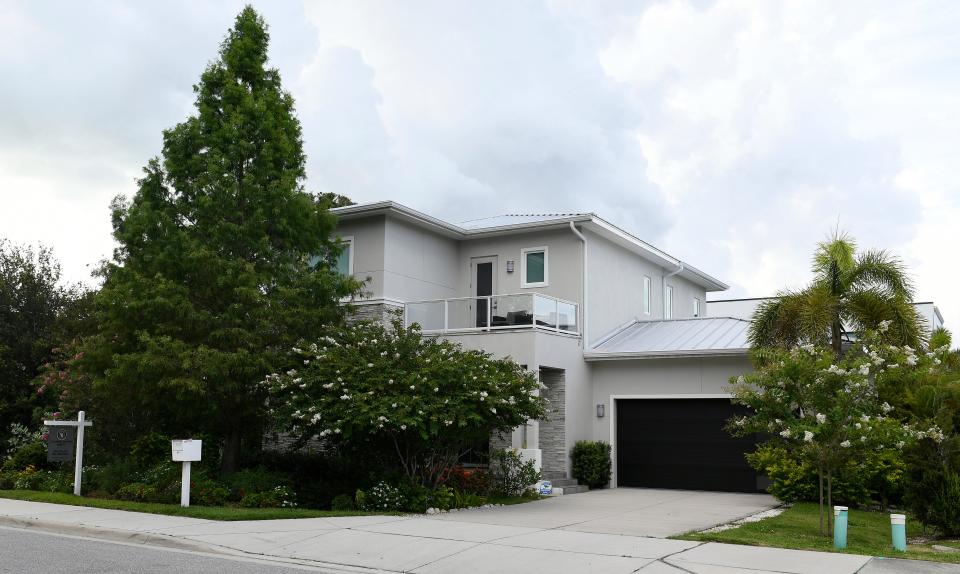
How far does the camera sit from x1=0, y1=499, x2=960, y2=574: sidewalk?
999 centimetres

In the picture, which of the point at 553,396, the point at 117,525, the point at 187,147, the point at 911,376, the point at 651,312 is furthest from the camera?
the point at 651,312

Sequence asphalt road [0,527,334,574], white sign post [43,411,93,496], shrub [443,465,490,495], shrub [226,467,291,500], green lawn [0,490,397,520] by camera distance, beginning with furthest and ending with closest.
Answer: shrub [443,465,490,495]
white sign post [43,411,93,496]
shrub [226,467,291,500]
green lawn [0,490,397,520]
asphalt road [0,527,334,574]

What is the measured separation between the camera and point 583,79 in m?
19.3

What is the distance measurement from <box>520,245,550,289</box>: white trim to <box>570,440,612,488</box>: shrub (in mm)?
4391

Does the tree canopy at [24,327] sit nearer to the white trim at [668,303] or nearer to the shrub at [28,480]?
the shrub at [28,480]

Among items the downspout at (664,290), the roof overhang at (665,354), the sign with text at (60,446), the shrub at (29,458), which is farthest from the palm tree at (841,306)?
the shrub at (29,458)

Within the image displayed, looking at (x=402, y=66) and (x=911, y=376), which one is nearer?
(x=911, y=376)

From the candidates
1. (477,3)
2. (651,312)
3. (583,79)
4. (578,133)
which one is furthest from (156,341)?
(651,312)

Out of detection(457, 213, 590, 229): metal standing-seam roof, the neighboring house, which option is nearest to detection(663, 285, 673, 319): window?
the neighboring house

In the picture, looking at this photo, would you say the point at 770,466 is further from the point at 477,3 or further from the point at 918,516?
the point at 477,3

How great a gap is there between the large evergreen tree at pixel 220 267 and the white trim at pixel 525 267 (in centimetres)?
596

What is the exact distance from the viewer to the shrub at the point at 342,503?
1569cm

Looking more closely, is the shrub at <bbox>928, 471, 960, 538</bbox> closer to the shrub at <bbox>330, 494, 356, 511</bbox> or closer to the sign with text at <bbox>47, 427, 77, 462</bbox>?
the shrub at <bbox>330, 494, 356, 511</bbox>

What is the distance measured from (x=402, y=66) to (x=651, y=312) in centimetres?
1194
